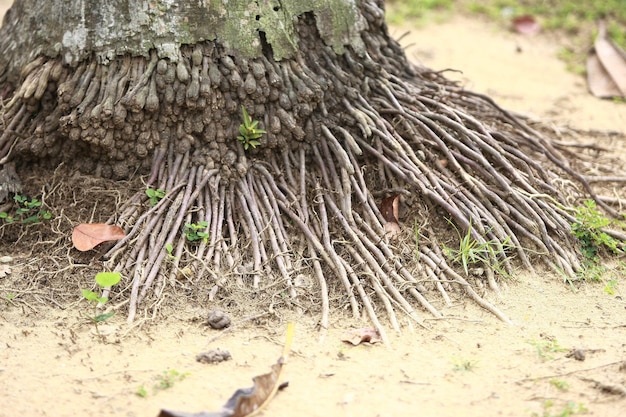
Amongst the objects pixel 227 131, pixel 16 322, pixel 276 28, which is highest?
pixel 276 28

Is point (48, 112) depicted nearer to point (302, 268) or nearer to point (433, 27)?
point (302, 268)

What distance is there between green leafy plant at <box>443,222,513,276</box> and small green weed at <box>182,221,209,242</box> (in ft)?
3.73

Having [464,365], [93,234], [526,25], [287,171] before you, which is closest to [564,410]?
[464,365]

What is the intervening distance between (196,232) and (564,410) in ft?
5.79

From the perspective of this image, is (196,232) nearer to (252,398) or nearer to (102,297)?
(102,297)

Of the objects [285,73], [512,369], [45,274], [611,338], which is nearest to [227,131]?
[285,73]

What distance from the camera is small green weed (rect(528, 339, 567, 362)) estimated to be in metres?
3.02

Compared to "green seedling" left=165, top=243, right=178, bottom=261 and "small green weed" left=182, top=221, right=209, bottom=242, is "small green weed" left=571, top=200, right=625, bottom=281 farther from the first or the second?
"green seedling" left=165, top=243, right=178, bottom=261

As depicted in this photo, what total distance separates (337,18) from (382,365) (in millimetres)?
1811

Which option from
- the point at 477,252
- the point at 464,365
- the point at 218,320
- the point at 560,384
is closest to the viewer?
the point at 560,384

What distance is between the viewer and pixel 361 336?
124 inches

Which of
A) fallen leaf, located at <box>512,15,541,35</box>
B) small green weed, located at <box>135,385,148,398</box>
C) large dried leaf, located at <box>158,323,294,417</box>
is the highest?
fallen leaf, located at <box>512,15,541,35</box>

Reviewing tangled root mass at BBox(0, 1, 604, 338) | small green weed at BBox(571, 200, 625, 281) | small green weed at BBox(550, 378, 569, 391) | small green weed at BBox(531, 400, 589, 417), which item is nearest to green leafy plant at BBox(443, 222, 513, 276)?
tangled root mass at BBox(0, 1, 604, 338)

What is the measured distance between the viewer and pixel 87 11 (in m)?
3.60
